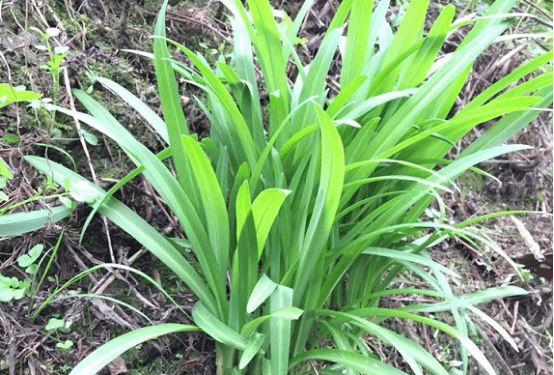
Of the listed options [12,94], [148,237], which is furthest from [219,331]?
[12,94]

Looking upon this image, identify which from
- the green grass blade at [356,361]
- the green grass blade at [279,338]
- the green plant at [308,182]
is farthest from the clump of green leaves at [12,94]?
the green grass blade at [356,361]

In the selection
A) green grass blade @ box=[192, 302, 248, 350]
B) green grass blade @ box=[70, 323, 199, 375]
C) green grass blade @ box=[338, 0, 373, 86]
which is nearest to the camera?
green grass blade @ box=[70, 323, 199, 375]

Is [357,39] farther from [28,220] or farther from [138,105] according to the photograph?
[28,220]

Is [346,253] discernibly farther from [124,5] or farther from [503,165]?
[503,165]

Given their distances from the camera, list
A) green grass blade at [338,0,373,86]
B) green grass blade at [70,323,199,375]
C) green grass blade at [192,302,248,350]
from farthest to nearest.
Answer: green grass blade at [338,0,373,86], green grass blade at [192,302,248,350], green grass blade at [70,323,199,375]

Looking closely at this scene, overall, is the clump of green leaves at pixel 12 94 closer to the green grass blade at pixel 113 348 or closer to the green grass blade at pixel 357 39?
the green grass blade at pixel 113 348

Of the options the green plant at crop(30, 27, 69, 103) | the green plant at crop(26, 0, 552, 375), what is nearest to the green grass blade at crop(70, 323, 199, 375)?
the green plant at crop(26, 0, 552, 375)

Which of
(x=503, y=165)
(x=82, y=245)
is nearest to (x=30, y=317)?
(x=82, y=245)

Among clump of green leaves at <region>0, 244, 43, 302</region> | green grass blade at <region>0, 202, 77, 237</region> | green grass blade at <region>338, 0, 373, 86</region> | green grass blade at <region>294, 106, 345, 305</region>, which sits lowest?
clump of green leaves at <region>0, 244, 43, 302</region>

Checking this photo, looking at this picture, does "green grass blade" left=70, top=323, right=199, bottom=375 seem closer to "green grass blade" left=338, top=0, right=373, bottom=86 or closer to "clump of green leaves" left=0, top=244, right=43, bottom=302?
"clump of green leaves" left=0, top=244, right=43, bottom=302
